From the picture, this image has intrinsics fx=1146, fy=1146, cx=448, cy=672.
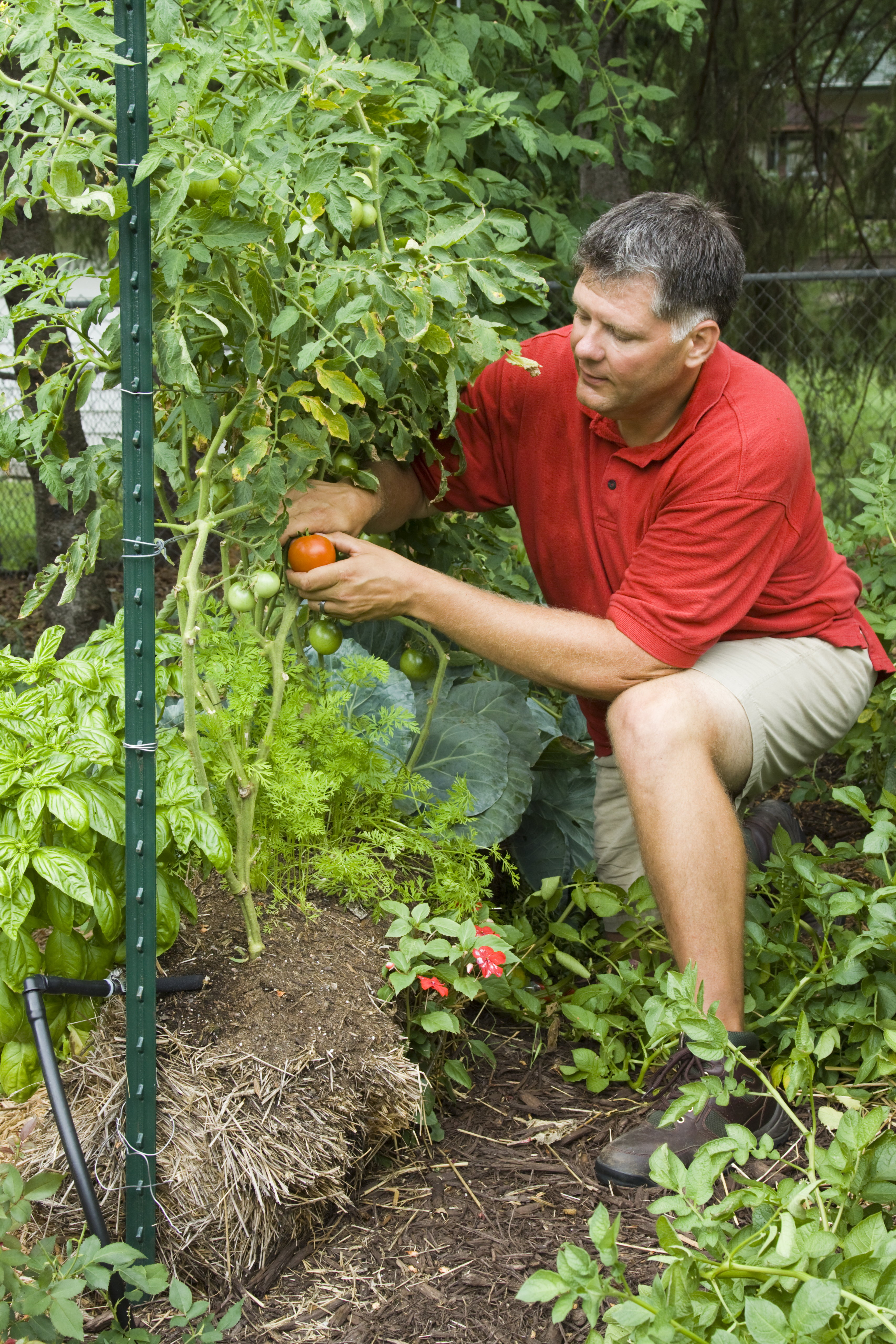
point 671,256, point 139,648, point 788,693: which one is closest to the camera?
point 139,648

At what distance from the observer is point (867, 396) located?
6.15m

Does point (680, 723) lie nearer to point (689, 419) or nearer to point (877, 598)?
point (689, 419)

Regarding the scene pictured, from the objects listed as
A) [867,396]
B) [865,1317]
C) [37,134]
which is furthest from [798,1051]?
[867,396]

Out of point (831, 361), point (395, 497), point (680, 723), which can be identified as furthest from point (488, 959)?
point (831, 361)

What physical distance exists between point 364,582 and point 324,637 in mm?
130

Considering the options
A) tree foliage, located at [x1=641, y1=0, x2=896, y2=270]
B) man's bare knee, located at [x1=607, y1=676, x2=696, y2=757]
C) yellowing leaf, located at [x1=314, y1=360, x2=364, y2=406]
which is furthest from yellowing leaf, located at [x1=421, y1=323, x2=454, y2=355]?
tree foliage, located at [x1=641, y1=0, x2=896, y2=270]

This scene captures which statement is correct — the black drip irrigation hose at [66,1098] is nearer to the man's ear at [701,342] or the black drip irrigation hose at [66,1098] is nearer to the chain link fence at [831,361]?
the man's ear at [701,342]

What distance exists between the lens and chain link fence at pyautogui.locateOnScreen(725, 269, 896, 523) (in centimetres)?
608

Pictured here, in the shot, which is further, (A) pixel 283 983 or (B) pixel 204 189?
(A) pixel 283 983

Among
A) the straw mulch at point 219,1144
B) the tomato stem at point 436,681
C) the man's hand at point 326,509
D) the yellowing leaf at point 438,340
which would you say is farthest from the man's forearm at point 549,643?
the straw mulch at point 219,1144

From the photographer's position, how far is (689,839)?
1.97 m

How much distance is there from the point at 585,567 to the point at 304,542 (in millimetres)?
771

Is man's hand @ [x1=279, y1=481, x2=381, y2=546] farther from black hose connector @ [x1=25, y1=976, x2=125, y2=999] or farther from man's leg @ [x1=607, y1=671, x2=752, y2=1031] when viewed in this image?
black hose connector @ [x1=25, y1=976, x2=125, y2=999]

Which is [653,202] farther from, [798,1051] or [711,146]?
[711,146]
